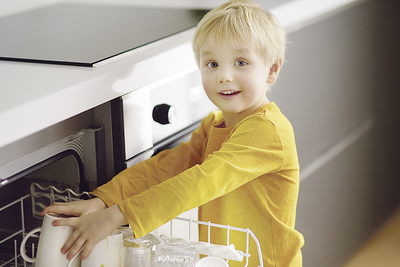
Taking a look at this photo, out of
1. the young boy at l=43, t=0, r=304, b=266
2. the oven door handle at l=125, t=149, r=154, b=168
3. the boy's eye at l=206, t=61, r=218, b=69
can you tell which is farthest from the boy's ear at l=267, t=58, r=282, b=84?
the oven door handle at l=125, t=149, r=154, b=168

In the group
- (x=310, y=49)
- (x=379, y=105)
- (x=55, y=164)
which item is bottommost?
(x=379, y=105)

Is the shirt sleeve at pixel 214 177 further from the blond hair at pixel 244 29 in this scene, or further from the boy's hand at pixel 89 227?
the blond hair at pixel 244 29

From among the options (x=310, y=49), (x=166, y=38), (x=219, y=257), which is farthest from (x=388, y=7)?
(x=219, y=257)

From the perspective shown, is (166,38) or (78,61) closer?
(78,61)

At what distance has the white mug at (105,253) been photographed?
0.98 metres

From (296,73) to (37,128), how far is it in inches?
42.5

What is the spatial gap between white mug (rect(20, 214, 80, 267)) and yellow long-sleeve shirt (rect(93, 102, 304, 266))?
14cm

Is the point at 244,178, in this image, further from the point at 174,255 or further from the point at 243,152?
the point at 174,255

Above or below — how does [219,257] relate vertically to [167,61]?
below

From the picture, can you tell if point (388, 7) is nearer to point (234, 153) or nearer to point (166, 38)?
point (166, 38)

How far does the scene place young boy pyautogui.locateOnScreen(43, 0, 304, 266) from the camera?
43.1 inches

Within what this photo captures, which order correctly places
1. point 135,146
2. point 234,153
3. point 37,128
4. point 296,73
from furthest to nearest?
point 296,73 < point 135,146 < point 234,153 < point 37,128

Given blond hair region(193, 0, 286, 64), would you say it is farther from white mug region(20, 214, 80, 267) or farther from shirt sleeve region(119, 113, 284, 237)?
white mug region(20, 214, 80, 267)

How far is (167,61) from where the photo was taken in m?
1.20
